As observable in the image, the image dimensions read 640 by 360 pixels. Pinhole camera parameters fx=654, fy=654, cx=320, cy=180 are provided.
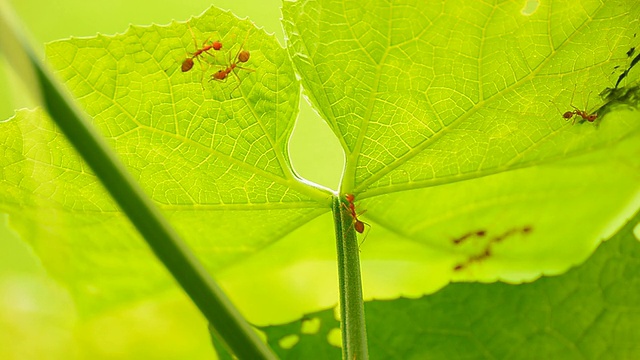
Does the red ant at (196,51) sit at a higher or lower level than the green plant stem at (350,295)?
higher

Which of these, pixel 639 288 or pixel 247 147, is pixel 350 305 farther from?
pixel 639 288

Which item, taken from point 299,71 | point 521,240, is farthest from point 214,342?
point 521,240

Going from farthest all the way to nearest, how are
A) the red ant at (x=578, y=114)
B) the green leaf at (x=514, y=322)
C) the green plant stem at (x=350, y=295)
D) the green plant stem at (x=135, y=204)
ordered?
the green leaf at (x=514, y=322) < the red ant at (x=578, y=114) < the green plant stem at (x=350, y=295) < the green plant stem at (x=135, y=204)

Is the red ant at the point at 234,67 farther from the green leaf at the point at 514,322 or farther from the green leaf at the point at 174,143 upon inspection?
the green leaf at the point at 514,322

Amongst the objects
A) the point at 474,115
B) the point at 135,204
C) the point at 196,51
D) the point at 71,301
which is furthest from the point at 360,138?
the point at 71,301

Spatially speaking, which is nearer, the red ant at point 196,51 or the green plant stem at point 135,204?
the green plant stem at point 135,204

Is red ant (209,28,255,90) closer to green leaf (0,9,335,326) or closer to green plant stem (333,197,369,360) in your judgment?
green leaf (0,9,335,326)

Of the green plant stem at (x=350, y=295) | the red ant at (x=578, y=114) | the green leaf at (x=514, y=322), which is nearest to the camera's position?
the green plant stem at (x=350, y=295)

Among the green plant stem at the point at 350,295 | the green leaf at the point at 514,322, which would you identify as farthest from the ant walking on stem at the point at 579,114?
the green plant stem at the point at 350,295
